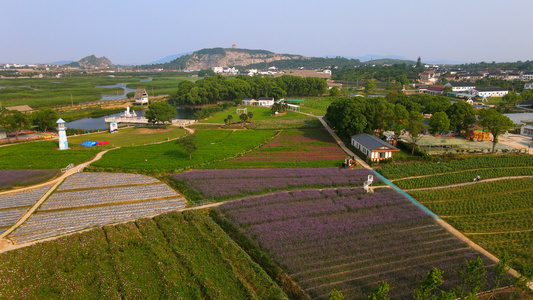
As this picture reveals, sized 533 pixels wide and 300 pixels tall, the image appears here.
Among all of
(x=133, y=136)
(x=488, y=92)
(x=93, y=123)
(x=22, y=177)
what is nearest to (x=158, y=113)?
(x=133, y=136)

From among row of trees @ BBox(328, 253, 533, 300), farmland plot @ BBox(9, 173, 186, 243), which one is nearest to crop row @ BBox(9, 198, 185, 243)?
farmland plot @ BBox(9, 173, 186, 243)

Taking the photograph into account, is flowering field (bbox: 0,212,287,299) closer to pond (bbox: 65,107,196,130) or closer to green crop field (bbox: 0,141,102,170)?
green crop field (bbox: 0,141,102,170)

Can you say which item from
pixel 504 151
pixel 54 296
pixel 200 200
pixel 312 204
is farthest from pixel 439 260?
pixel 504 151

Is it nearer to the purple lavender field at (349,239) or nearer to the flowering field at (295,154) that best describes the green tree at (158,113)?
the flowering field at (295,154)

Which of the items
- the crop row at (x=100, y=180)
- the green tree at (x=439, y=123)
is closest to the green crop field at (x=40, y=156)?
the crop row at (x=100, y=180)

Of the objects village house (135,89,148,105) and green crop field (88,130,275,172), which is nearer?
green crop field (88,130,275,172)
